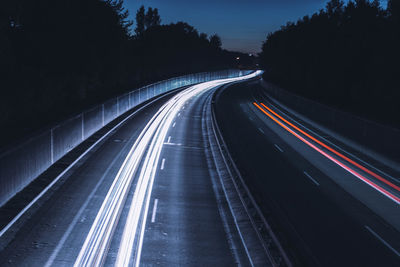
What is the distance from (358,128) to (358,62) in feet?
79.2

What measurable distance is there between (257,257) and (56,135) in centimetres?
1302

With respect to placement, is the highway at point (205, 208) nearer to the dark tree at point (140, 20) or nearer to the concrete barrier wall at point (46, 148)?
the concrete barrier wall at point (46, 148)

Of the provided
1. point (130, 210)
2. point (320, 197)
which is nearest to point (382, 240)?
point (320, 197)

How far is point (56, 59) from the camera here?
40750 mm

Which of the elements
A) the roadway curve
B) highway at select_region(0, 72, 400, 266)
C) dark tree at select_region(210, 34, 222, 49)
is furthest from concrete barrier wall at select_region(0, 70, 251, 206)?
dark tree at select_region(210, 34, 222, 49)

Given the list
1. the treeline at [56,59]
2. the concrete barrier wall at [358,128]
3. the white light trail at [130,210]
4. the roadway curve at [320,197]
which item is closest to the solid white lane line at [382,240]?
the roadway curve at [320,197]

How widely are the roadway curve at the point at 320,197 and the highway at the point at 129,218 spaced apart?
203cm

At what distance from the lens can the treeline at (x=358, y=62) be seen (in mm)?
36375

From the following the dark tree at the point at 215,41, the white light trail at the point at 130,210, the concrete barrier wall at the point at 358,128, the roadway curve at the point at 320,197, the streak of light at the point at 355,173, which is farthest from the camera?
the dark tree at the point at 215,41

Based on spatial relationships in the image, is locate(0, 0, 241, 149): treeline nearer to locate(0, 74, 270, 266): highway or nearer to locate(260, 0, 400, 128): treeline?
locate(0, 74, 270, 266): highway

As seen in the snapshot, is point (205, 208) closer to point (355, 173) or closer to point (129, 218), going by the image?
point (129, 218)

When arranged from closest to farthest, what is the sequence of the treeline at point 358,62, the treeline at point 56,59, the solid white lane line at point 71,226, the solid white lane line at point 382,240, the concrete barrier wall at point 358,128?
1. the solid white lane line at point 71,226
2. the solid white lane line at point 382,240
3. the concrete barrier wall at point 358,128
4. the treeline at point 56,59
5. the treeline at point 358,62

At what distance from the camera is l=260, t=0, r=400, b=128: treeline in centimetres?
3638

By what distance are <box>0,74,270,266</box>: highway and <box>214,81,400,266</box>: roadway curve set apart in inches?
79.9
